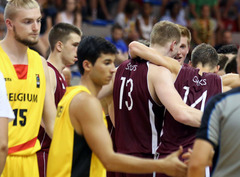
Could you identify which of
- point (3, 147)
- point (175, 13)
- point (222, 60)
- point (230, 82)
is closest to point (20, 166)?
point (3, 147)

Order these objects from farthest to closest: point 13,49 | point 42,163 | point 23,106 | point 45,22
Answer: point 45,22 → point 42,163 → point 13,49 → point 23,106

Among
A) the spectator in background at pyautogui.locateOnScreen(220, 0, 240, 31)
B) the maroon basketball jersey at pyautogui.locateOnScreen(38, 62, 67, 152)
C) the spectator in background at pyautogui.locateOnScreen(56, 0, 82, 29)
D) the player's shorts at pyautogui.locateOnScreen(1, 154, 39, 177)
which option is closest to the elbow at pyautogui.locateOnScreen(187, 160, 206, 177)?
the player's shorts at pyautogui.locateOnScreen(1, 154, 39, 177)

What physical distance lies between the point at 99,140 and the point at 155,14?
12666 mm

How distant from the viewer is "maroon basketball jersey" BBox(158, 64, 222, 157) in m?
5.43

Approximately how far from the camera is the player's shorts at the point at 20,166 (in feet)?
16.6

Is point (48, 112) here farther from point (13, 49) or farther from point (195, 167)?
point (195, 167)

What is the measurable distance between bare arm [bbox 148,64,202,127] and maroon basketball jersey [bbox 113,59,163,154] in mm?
256

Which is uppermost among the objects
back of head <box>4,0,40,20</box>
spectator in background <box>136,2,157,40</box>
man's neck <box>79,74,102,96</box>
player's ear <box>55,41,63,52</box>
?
back of head <box>4,0,40,20</box>

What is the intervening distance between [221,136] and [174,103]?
1.42m

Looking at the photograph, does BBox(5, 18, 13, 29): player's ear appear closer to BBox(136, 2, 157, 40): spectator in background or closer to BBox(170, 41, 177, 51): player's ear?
BBox(170, 41, 177, 51): player's ear

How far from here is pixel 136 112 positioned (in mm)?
5539

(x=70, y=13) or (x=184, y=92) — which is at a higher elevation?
(x=184, y=92)

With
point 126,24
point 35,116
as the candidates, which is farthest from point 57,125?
point 126,24

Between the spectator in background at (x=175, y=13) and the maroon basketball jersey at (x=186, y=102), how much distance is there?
10438 millimetres
